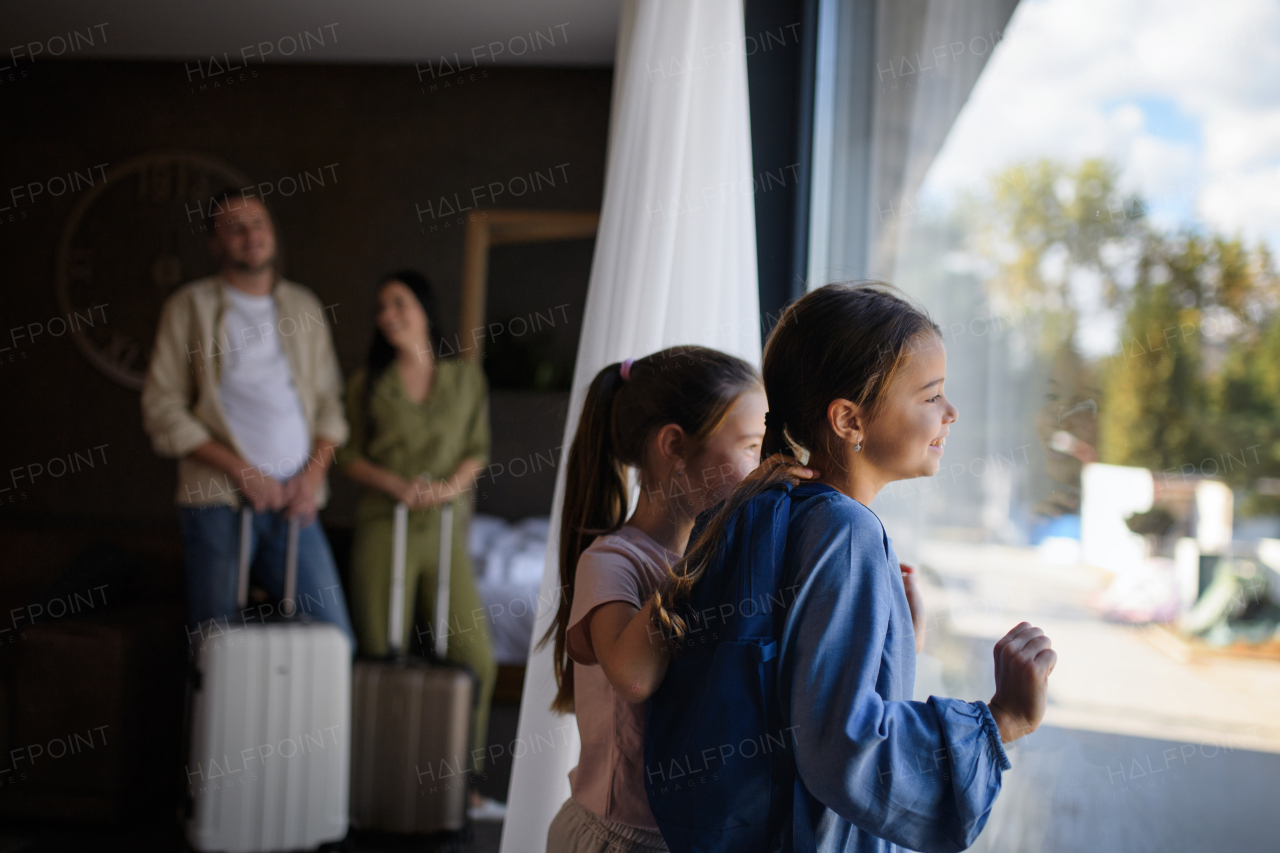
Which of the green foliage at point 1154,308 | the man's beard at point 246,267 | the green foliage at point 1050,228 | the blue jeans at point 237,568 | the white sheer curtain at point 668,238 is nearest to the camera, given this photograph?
the green foliage at point 1154,308

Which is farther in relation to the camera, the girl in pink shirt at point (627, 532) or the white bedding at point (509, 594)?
the white bedding at point (509, 594)

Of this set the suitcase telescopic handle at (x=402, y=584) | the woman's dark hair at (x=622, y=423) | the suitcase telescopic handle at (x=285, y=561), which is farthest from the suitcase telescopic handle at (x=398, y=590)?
the woman's dark hair at (x=622, y=423)

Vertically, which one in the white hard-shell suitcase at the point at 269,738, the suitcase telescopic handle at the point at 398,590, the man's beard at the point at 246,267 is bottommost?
the white hard-shell suitcase at the point at 269,738

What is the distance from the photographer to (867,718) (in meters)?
0.56

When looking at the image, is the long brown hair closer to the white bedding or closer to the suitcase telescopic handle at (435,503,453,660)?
the suitcase telescopic handle at (435,503,453,660)

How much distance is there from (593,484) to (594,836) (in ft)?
1.10

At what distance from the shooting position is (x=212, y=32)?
11.3 feet

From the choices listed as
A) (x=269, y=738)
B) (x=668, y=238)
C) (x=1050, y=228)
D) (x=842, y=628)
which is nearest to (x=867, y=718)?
(x=842, y=628)

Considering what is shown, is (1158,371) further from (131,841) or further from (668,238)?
(131,841)

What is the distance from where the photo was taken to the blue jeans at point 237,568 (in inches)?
81.4

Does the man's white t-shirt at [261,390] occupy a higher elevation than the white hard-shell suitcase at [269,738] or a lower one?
higher

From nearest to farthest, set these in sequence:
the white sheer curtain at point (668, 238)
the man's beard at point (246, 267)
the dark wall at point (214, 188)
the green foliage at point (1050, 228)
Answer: the green foliage at point (1050, 228), the white sheer curtain at point (668, 238), the man's beard at point (246, 267), the dark wall at point (214, 188)

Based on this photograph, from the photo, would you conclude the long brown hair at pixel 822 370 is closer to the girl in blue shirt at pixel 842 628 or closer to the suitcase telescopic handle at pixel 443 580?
the girl in blue shirt at pixel 842 628

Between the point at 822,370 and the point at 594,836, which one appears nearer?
the point at 822,370
